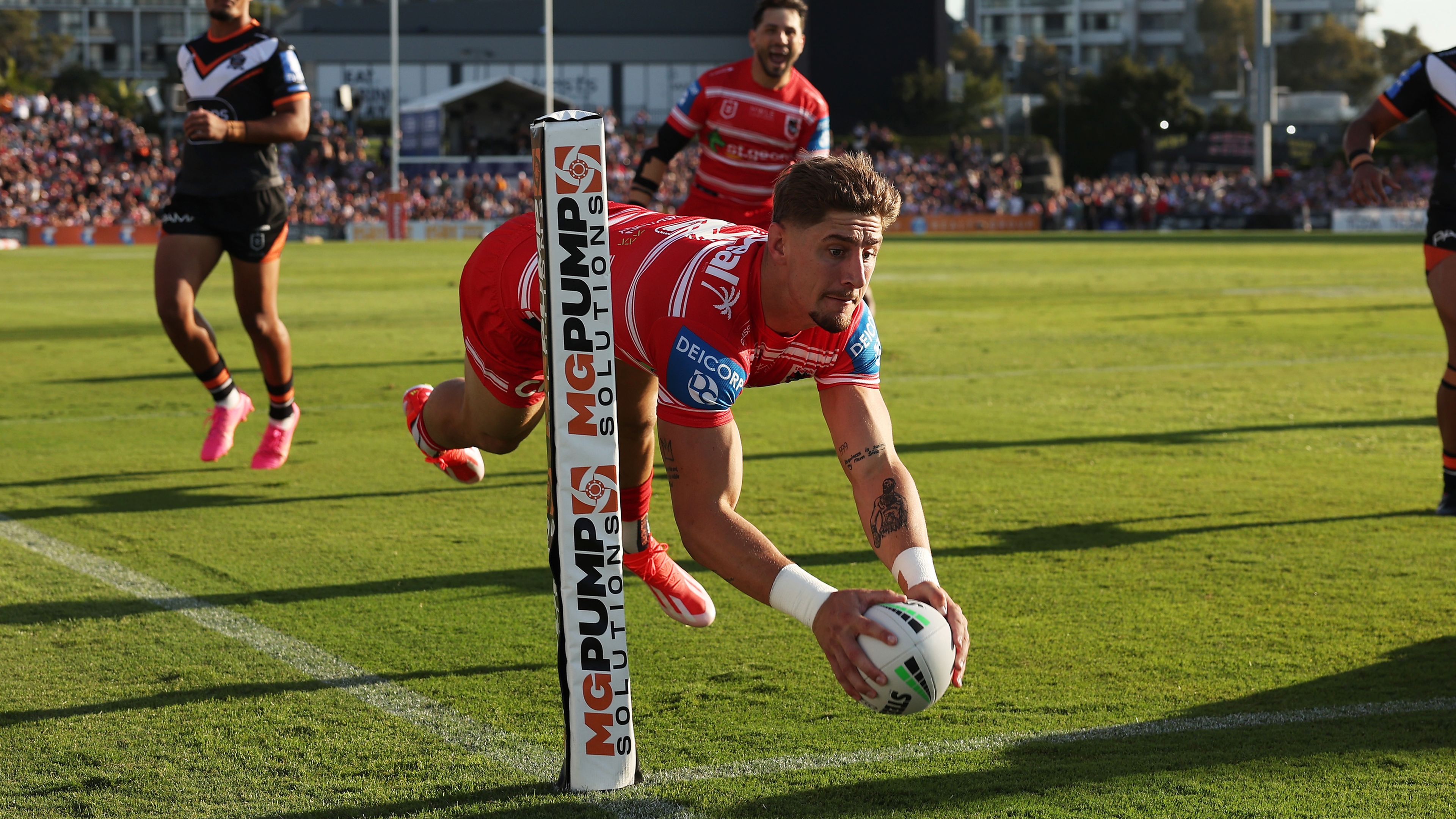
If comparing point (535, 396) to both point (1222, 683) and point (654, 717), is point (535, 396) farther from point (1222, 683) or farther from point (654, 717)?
point (1222, 683)

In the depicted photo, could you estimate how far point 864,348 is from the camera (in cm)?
381

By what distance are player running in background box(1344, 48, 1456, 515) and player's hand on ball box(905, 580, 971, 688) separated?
4119 mm

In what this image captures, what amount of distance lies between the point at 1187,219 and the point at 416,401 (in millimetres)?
51731

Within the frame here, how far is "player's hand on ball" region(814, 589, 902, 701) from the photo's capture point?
9.94 ft

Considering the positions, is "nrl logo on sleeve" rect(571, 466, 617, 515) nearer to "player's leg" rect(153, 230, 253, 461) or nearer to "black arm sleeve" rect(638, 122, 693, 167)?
"player's leg" rect(153, 230, 253, 461)

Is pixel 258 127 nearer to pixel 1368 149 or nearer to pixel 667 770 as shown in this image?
pixel 667 770

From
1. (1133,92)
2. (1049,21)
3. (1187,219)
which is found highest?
(1049,21)

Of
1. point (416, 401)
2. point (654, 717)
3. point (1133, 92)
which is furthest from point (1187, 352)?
point (1133, 92)

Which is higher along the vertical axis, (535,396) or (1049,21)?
(1049,21)

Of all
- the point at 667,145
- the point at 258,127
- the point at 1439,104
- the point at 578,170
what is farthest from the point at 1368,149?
the point at 258,127

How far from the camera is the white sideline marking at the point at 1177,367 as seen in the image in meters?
11.5

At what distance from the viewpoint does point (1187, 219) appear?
53.9 metres

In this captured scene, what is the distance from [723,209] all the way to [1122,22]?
140 meters

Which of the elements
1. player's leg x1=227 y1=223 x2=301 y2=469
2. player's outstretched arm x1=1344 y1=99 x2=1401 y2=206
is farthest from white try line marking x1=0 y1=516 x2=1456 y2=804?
player's outstretched arm x1=1344 y1=99 x2=1401 y2=206
